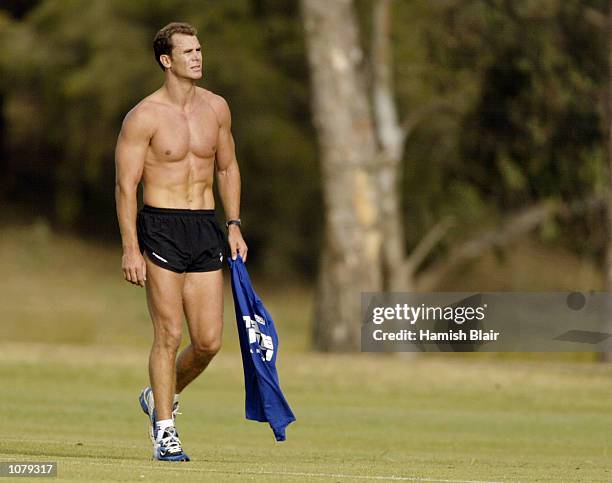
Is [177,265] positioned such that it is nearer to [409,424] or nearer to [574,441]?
[574,441]

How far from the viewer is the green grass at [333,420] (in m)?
10.5

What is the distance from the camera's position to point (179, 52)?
10.6 m

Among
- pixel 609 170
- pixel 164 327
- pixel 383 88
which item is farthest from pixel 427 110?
pixel 164 327

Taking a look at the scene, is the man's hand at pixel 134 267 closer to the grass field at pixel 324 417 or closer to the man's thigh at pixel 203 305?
the man's thigh at pixel 203 305

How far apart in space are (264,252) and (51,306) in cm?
556

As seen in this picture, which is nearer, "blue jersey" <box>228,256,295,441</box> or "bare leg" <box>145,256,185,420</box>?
"bare leg" <box>145,256,185,420</box>

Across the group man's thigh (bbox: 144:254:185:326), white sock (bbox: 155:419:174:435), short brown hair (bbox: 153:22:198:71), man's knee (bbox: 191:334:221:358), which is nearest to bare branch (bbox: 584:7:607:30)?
short brown hair (bbox: 153:22:198:71)

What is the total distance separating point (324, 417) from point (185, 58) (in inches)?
283

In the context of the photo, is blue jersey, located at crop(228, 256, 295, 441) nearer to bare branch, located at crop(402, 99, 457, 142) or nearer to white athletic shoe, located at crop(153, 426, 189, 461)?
white athletic shoe, located at crop(153, 426, 189, 461)

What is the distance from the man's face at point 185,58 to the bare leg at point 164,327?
1.18m

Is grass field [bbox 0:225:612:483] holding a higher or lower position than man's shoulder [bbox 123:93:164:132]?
lower

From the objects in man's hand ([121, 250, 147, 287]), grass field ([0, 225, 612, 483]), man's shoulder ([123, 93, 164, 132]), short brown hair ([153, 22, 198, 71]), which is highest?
short brown hair ([153, 22, 198, 71])

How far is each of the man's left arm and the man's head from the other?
1.21 ft

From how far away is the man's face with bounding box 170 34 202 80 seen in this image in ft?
34.8
